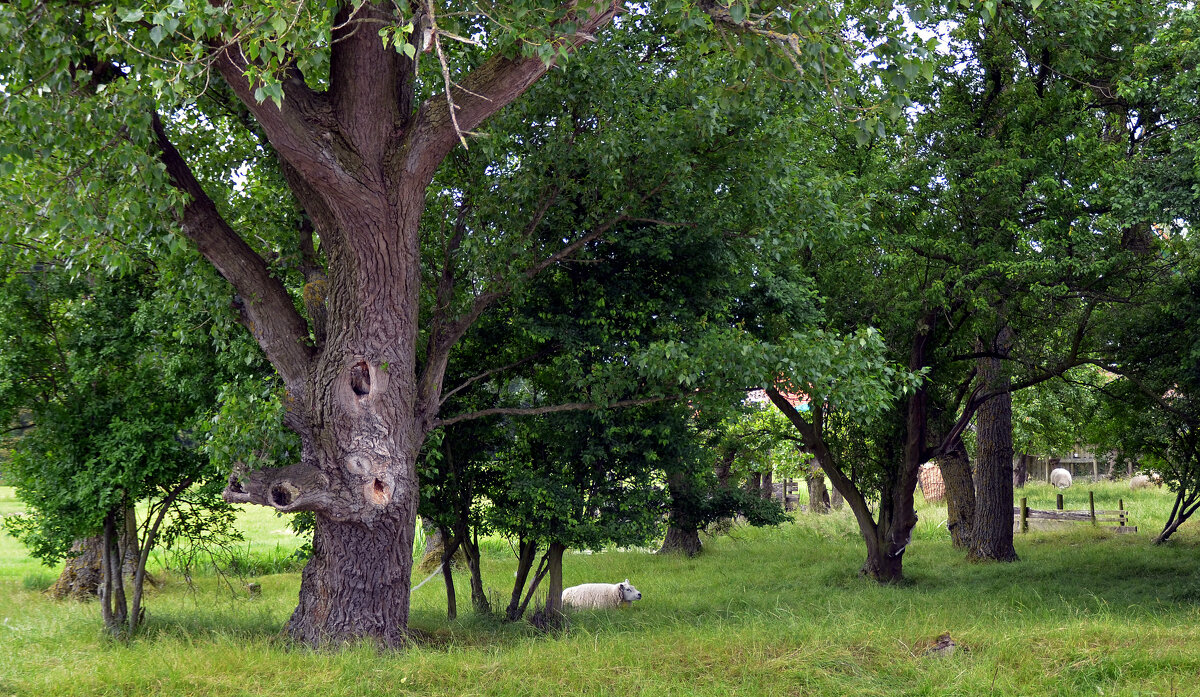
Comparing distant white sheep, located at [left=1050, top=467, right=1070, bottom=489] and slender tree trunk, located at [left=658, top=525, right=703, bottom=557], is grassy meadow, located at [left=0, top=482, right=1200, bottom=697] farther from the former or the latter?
distant white sheep, located at [left=1050, top=467, right=1070, bottom=489]

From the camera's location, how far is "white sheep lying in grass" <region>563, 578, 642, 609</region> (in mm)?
14180

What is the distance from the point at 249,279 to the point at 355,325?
1230 mm

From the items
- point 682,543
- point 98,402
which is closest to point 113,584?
point 98,402

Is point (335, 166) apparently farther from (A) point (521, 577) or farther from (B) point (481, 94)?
(A) point (521, 577)

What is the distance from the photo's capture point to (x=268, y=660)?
7488 millimetres

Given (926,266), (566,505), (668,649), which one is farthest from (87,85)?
(926,266)

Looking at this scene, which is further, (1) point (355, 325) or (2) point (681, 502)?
(2) point (681, 502)

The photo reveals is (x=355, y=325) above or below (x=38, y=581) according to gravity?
above

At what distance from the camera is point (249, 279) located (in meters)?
8.45

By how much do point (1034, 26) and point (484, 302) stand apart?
9296 mm

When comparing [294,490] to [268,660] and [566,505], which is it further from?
[566,505]

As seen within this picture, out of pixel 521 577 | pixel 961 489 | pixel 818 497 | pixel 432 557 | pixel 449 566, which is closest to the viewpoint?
pixel 521 577

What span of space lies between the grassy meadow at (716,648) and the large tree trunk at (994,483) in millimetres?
2289

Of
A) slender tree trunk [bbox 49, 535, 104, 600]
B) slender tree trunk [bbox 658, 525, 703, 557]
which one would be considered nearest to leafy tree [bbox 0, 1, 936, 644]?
slender tree trunk [bbox 49, 535, 104, 600]
